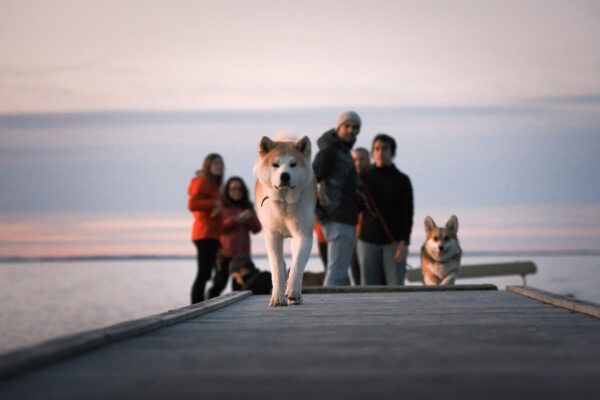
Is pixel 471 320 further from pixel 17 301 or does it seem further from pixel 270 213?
pixel 17 301

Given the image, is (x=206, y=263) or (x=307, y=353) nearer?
(x=307, y=353)

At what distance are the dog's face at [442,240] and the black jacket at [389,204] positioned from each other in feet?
3.95

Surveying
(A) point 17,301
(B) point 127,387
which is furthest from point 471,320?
(A) point 17,301

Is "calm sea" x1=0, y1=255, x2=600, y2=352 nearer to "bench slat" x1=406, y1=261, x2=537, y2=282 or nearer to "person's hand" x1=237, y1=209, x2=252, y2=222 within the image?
"bench slat" x1=406, y1=261, x2=537, y2=282

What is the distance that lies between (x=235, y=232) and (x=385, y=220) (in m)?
3.03

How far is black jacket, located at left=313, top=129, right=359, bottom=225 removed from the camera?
30.1 feet

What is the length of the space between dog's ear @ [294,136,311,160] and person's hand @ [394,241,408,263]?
335cm

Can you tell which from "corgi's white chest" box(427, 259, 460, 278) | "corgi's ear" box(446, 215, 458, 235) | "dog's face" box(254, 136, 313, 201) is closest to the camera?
"dog's face" box(254, 136, 313, 201)

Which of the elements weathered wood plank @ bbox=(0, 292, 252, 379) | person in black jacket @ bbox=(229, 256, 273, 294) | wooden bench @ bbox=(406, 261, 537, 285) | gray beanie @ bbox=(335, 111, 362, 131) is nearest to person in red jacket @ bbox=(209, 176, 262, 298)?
person in black jacket @ bbox=(229, 256, 273, 294)

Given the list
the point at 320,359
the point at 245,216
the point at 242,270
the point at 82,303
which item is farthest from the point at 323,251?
the point at 82,303

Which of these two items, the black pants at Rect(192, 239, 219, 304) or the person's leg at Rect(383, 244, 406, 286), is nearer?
the person's leg at Rect(383, 244, 406, 286)

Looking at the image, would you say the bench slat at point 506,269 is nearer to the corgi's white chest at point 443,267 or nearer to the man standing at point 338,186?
the corgi's white chest at point 443,267

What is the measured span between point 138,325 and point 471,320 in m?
1.97

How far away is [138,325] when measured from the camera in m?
4.39
